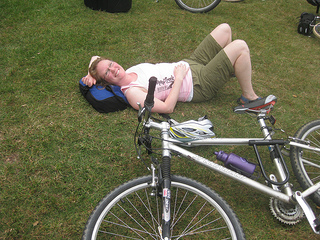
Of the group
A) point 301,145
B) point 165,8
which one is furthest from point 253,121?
point 165,8

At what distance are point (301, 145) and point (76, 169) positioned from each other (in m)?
2.09

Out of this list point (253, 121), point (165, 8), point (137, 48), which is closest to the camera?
point (253, 121)

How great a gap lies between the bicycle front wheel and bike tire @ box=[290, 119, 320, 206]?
817 mm

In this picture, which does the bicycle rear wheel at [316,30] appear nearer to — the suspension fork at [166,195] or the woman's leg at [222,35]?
the woman's leg at [222,35]

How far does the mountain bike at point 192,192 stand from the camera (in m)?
1.69

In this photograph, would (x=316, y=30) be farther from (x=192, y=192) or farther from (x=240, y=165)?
(x=192, y=192)

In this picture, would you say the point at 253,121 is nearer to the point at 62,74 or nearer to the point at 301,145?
the point at 301,145

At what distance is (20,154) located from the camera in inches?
98.7

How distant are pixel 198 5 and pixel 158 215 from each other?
189 inches

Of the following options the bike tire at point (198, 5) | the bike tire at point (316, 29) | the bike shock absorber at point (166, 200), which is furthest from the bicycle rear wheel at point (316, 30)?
the bike shock absorber at point (166, 200)

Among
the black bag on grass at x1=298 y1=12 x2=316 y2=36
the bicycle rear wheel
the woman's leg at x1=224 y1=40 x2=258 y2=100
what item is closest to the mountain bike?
the woman's leg at x1=224 y1=40 x2=258 y2=100

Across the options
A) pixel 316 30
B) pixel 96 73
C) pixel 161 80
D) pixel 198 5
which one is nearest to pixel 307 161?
pixel 161 80

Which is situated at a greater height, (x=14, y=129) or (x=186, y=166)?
(x=186, y=166)

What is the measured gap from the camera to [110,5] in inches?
187
